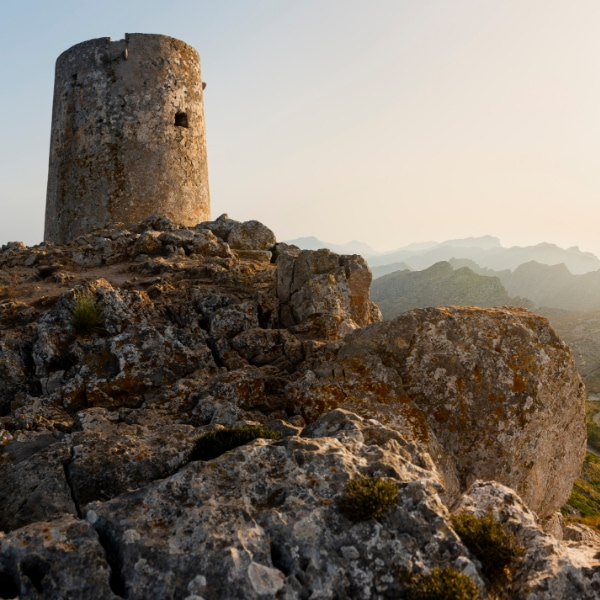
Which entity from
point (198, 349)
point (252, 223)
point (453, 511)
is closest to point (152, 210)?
point (252, 223)

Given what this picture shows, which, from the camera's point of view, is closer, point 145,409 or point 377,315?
point 145,409

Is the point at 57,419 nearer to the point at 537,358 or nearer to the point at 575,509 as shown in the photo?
the point at 537,358

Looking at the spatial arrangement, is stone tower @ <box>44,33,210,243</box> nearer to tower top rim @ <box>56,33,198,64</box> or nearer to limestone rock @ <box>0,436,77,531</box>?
tower top rim @ <box>56,33,198,64</box>

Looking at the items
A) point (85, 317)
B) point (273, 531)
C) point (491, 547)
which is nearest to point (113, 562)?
point (273, 531)

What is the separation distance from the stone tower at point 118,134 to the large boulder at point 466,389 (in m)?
12.2

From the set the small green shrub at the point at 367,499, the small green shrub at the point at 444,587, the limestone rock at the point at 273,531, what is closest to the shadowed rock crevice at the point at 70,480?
the limestone rock at the point at 273,531

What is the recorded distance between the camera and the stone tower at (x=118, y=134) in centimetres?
1889

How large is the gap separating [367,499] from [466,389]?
4500mm

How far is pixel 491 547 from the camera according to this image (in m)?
5.36

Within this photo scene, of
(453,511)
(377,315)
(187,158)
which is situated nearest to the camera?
(453,511)

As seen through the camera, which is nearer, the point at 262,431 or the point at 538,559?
the point at 538,559

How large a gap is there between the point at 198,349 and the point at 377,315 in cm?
617

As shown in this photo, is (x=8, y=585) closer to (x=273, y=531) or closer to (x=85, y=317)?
(x=273, y=531)

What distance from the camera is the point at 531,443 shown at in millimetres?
9469
